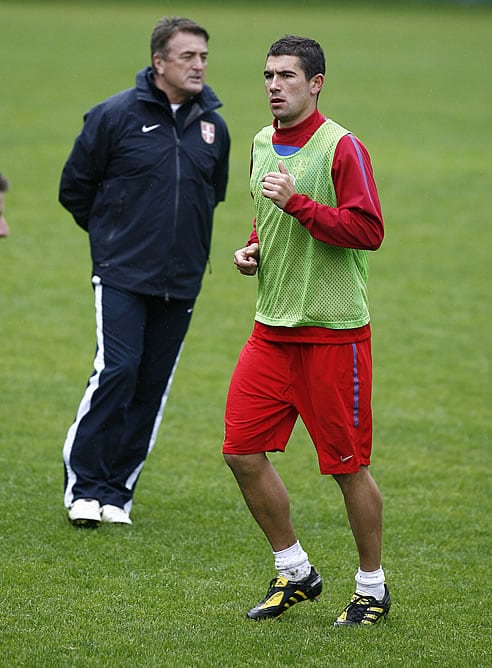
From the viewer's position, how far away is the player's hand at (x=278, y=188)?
4785 mm

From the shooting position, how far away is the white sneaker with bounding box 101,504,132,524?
6.50 m

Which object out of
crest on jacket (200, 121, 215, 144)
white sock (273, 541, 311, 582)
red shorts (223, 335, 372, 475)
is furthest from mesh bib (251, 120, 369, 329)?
crest on jacket (200, 121, 215, 144)

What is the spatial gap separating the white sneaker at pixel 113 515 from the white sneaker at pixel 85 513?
6 cm

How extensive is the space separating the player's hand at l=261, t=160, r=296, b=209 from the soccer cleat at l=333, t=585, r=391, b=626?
169cm

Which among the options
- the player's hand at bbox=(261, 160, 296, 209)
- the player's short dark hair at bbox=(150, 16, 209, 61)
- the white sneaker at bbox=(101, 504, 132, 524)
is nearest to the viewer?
the player's hand at bbox=(261, 160, 296, 209)

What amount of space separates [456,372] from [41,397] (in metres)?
3.52

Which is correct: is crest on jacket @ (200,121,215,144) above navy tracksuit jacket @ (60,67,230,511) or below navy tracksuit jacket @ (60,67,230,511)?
above

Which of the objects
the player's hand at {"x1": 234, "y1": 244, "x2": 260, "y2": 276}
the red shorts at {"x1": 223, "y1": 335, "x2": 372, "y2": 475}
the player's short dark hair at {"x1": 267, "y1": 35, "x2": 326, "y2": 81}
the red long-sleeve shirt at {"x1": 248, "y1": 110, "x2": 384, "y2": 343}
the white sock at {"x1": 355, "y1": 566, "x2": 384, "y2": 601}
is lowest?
the white sock at {"x1": 355, "y1": 566, "x2": 384, "y2": 601}

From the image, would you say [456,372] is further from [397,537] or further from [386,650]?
[386,650]

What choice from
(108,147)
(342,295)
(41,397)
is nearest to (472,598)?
(342,295)

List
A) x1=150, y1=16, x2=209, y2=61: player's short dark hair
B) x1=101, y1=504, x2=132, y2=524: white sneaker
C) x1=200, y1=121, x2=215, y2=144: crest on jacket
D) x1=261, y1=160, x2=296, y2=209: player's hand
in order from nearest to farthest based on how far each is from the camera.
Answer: x1=261, y1=160, x2=296, y2=209: player's hand → x1=101, y1=504, x2=132, y2=524: white sneaker → x1=150, y1=16, x2=209, y2=61: player's short dark hair → x1=200, y1=121, x2=215, y2=144: crest on jacket

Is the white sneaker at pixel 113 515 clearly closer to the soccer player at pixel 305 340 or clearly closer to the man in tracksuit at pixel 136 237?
the man in tracksuit at pixel 136 237

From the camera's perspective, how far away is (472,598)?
18.2 ft

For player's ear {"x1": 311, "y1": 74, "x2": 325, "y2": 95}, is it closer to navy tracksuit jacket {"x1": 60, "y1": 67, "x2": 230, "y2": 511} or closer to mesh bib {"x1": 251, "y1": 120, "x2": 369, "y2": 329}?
mesh bib {"x1": 251, "y1": 120, "x2": 369, "y2": 329}
